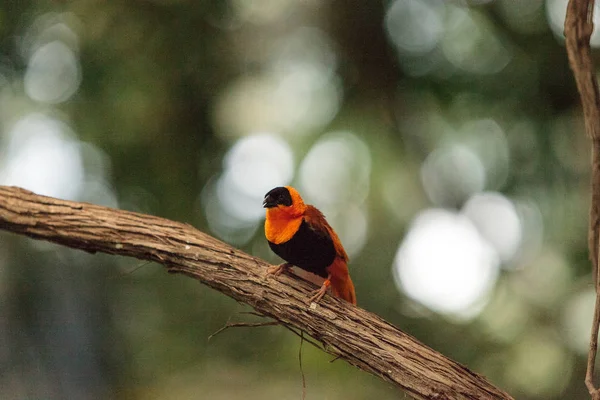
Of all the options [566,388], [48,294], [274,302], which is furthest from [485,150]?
[48,294]

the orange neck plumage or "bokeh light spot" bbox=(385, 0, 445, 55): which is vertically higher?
"bokeh light spot" bbox=(385, 0, 445, 55)

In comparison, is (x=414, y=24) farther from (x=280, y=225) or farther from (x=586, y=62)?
(x=280, y=225)

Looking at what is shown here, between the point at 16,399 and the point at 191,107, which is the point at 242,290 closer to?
the point at 16,399

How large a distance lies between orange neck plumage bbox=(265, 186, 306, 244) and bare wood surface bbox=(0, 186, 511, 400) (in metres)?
0.24

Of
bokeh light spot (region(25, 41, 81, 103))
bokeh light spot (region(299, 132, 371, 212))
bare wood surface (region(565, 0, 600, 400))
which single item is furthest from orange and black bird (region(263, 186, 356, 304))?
bokeh light spot (region(25, 41, 81, 103))

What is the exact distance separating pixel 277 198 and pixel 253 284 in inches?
14.9

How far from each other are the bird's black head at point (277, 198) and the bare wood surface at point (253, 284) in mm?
253

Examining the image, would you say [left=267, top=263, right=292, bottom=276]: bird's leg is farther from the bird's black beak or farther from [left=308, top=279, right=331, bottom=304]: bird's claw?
the bird's black beak

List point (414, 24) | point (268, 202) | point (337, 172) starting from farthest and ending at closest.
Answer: point (337, 172) < point (414, 24) < point (268, 202)

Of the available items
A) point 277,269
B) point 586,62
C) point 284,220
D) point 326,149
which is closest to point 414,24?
point 326,149

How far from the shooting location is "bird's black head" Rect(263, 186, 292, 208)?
2.18 meters

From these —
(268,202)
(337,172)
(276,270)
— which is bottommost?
(276,270)

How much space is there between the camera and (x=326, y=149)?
4.08 metres

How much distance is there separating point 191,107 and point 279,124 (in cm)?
64
